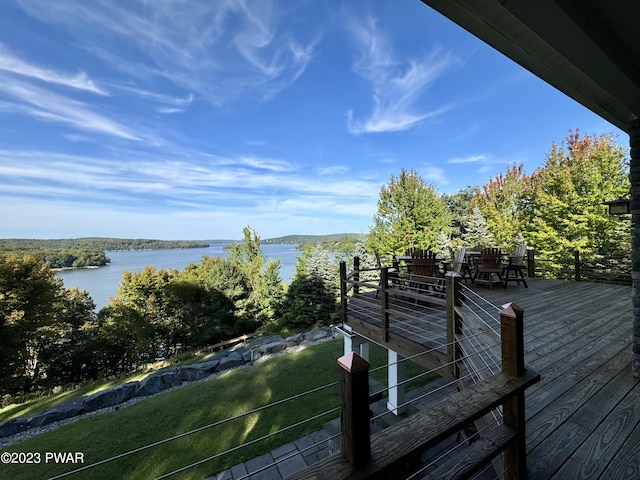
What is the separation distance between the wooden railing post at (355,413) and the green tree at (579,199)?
10.1 m

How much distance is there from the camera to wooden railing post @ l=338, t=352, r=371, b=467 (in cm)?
89

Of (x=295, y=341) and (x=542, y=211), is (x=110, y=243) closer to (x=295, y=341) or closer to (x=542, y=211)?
(x=295, y=341)

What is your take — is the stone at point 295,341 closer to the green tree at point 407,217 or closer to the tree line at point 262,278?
the tree line at point 262,278

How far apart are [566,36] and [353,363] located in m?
1.76

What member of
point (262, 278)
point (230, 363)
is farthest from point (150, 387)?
point (262, 278)

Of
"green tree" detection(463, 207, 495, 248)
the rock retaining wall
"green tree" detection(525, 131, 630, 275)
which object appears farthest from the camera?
"green tree" detection(463, 207, 495, 248)

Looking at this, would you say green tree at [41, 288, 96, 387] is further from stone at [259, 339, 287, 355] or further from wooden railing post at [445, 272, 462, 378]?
wooden railing post at [445, 272, 462, 378]

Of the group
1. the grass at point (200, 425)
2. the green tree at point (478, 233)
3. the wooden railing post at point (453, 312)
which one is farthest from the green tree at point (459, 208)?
the wooden railing post at point (453, 312)

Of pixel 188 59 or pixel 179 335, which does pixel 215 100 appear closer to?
pixel 188 59

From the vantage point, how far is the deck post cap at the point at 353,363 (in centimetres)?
92

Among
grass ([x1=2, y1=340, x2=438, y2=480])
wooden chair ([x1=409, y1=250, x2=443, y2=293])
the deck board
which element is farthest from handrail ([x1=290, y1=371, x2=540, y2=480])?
grass ([x1=2, y1=340, x2=438, y2=480])

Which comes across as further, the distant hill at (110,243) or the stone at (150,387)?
the distant hill at (110,243)

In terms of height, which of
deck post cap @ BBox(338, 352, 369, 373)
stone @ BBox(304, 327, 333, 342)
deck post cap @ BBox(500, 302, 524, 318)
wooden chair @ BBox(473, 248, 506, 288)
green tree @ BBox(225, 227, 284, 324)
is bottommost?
stone @ BBox(304, 327, 333, 342)

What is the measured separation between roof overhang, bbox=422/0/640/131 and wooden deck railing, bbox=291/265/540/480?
1.33 metres
